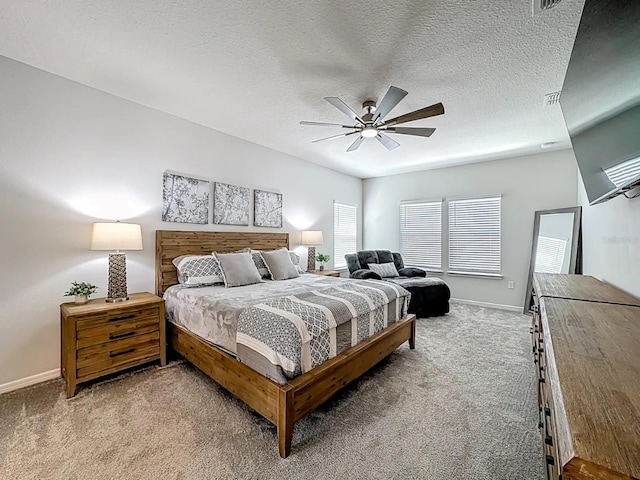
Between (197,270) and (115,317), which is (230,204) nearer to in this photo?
(197,270)

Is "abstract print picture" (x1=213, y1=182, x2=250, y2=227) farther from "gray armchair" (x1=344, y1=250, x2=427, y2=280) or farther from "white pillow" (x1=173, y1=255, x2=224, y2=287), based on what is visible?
"gray armchair" (x1=344, y1=250, x2=427, y2=280)

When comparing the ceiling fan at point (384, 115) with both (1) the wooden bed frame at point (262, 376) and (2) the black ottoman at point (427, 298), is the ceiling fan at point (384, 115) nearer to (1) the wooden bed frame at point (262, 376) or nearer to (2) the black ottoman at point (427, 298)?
(1) the wooden bed frame at point (262, 376)

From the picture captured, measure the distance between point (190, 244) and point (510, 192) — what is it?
17.1ft

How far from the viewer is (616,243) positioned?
2.32 m

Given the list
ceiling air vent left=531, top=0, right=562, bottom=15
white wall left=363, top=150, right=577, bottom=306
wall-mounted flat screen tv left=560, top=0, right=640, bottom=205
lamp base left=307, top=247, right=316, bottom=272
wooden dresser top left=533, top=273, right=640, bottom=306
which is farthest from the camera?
lamp base left=307, top=247, right=316, bottom=272

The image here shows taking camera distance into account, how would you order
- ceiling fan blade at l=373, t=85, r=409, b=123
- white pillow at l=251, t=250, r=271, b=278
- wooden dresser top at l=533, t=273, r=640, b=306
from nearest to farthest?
wooden dresser top at l=533, t=273, r=640, b=306, ceiling fan blade at l=373, t=85, r=409, b=123, white pillow at l=251, t=250, r=271, b=278

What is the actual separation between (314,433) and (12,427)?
81.1 inches

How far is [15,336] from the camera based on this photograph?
246 cm

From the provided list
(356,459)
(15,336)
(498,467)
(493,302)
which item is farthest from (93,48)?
(493,302)

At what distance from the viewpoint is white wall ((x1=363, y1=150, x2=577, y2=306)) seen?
4.58m

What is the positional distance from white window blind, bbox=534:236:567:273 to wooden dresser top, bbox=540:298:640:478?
146 inches

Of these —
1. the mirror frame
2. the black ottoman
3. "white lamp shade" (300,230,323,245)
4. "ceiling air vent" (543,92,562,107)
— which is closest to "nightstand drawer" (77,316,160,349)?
"white lamp shade" (300,230,323,245)

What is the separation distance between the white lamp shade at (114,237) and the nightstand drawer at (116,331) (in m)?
0.70

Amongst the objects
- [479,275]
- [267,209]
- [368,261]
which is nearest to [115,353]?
[267,209]
